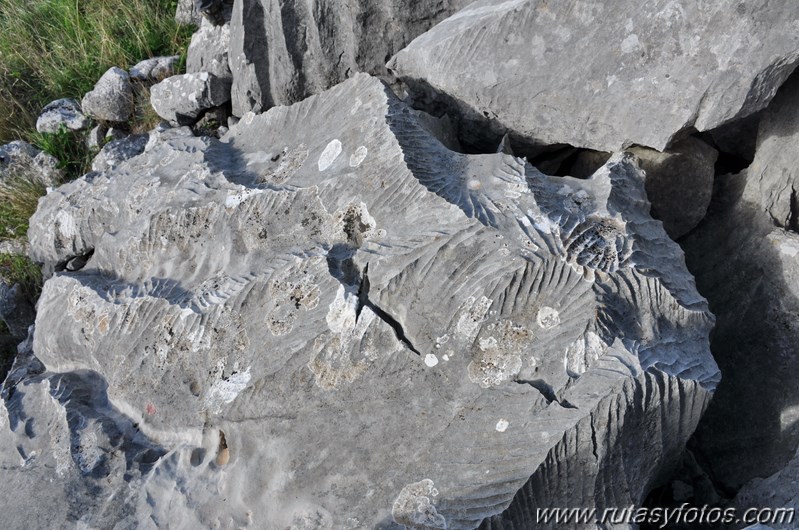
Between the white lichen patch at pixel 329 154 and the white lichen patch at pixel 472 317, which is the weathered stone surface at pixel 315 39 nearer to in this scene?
the white lichen patch at pixel 329 154

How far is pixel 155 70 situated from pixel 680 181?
368cm

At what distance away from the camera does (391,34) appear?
383 cm

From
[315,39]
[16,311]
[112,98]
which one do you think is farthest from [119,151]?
[315,39]

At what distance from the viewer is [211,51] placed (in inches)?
180

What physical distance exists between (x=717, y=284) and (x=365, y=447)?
181 cm

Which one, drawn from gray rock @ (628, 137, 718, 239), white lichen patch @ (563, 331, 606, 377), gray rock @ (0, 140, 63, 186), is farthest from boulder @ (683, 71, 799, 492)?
gray rock @ (0, 140, 63, 186)

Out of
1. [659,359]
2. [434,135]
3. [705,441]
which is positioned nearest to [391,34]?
[434,135]

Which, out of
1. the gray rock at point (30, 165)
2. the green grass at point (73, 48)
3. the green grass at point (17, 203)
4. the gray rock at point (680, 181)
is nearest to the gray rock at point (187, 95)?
the green grass at point (73, 48)

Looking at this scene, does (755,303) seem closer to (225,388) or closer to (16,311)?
(225,388)

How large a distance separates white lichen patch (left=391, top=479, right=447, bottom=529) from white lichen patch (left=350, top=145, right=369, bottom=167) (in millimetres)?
1313

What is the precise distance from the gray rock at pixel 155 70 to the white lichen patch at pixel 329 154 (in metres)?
2.51

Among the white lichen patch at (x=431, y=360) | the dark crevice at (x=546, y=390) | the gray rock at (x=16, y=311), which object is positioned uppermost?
the white lichen patch at (x=431, y=360)

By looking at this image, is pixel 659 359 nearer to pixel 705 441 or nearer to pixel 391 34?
pixel 705 441

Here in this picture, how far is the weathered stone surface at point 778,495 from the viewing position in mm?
2480
